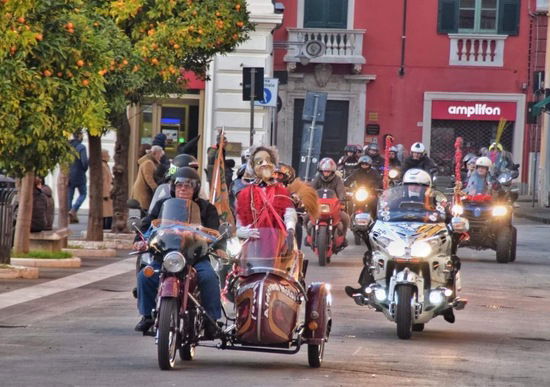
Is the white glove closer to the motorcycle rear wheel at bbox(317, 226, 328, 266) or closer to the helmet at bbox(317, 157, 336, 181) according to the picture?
the motorcycle rear wheel at bbox(317, 226, 328, 266)

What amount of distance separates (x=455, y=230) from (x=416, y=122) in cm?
3959

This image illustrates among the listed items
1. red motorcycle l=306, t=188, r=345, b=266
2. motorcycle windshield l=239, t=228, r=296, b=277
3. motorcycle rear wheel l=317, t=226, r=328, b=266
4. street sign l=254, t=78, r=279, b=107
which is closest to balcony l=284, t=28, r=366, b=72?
street sign l=254, t=78, r=279, b=107

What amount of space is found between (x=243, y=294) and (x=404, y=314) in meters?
3.04

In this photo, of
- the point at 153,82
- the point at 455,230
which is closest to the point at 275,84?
the point at 153,82

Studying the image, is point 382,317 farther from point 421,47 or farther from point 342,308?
point 421,47

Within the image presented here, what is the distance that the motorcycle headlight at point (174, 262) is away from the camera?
1275cm

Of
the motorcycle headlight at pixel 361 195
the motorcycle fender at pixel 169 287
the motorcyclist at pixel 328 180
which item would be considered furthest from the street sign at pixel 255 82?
the motorcycle fender at pixel 169 287

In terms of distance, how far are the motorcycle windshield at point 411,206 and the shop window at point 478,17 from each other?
39438 mm

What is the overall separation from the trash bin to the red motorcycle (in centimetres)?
536

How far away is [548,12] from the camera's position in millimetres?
54844

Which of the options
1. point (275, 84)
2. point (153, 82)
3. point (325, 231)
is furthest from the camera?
point (275, 84)

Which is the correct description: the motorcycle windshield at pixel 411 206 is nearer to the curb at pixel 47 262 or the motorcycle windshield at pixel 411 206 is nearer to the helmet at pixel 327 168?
the curb at pixel 47 262

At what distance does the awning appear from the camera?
156 ft

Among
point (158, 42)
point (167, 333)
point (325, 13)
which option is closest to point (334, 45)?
point (325, 13)
